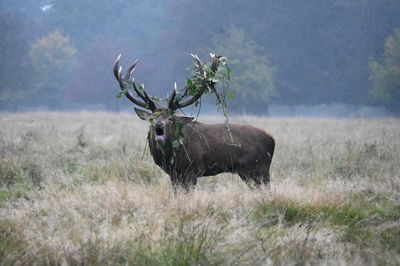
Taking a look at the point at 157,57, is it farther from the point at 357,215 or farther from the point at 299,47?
the point at 357,215

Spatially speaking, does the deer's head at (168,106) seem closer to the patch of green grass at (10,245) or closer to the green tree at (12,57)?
the patch of green grass at (10,245)

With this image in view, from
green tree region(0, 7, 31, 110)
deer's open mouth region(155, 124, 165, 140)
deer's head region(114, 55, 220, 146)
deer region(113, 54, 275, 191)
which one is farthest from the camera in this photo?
green tree region(0, 7, 31, 110)

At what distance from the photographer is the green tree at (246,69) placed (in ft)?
128

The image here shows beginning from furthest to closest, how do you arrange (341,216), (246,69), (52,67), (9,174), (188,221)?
(52,67)
(246,69)
(9,174)
(341,216)
(188,221)

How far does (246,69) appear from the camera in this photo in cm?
4000

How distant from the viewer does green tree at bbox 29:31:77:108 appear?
4600cm

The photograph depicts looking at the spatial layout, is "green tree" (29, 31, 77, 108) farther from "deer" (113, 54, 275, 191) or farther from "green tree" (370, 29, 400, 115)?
"deer" (113, 54, 275, 191)

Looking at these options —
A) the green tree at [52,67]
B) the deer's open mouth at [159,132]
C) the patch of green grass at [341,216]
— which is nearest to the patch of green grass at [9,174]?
the deer's open mouth at [159,132]

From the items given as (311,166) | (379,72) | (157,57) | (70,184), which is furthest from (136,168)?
(157,57)

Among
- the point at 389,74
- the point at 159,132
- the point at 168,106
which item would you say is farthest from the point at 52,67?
the point at 159,132

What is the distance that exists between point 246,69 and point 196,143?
111 feet

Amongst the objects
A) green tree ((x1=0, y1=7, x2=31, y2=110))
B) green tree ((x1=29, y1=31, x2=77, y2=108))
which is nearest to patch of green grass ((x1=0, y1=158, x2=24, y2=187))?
green tree ((x1=0, y1=7, x2=31, y2=110))

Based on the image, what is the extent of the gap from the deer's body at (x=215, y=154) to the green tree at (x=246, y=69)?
31.5 metres

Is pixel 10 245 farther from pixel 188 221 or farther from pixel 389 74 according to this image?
pixel 389 74
